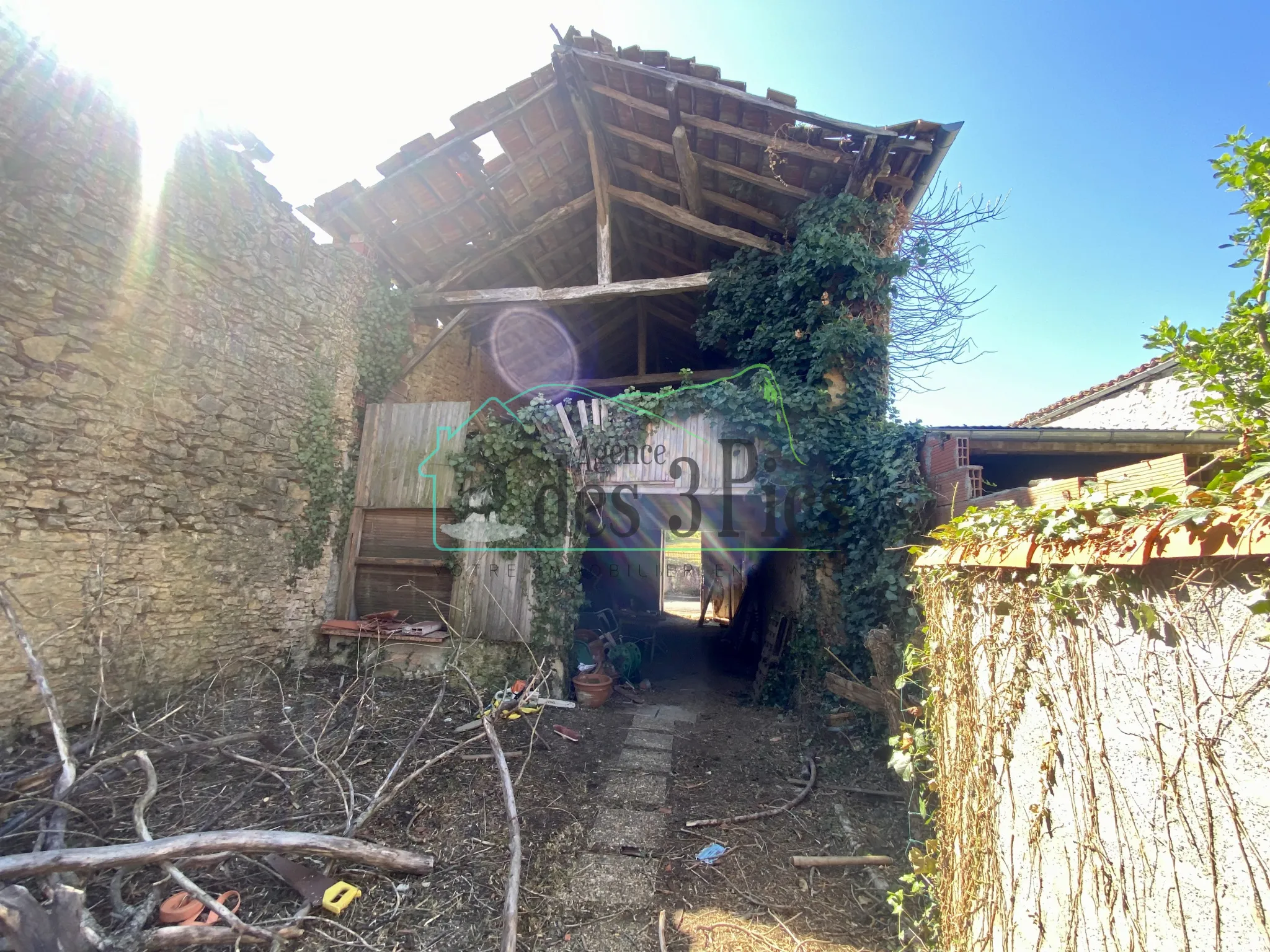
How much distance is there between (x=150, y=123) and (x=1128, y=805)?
802 centimetres

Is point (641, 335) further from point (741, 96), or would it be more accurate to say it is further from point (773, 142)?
point (741, 96)

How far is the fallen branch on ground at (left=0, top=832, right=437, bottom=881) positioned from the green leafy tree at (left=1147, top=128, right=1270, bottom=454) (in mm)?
4689

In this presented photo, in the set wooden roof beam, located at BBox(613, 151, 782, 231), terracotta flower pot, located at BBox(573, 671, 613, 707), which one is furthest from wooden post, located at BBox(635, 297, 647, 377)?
terracotta flower pot, located at BBox(573, 671, 613, 707)

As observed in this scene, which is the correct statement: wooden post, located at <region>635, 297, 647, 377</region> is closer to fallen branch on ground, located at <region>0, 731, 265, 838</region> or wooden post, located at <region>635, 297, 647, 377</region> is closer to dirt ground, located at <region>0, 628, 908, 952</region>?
dirt ground, located at <region>0, 628, 908, 952</region>

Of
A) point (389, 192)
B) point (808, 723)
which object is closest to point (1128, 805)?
point (808, 723)

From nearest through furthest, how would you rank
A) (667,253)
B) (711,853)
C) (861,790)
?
(711,853)
(861,790)
(667,253)

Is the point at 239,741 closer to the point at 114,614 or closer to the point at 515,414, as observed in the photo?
the point at 114,614

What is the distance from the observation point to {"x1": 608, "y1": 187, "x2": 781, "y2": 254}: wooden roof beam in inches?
294

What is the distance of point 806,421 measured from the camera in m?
6.22

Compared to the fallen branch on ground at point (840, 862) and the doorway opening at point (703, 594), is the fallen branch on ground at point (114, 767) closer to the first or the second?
the doorway opening at point (703, 594)

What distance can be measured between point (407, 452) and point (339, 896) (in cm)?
496

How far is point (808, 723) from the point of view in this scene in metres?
5.80

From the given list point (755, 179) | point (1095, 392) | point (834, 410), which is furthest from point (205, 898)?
point (1095, 392)

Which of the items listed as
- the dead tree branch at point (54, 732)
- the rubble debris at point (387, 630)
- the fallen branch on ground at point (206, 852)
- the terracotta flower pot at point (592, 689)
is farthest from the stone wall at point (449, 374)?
the fallen branch on ground at point (206, 852)
